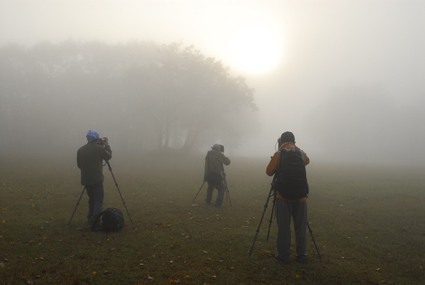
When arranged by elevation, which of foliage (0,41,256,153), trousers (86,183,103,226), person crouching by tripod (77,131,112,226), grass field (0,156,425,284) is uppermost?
foliage (0,41,256,153)

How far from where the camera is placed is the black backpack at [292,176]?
658 centimetres

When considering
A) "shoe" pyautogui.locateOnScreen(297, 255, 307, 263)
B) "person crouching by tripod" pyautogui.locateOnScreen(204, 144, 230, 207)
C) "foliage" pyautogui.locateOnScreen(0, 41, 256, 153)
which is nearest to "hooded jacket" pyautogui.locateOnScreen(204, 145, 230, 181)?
"person crouching by tripod" pyautogui.locateOnScreen(204, 144, 230, 207)

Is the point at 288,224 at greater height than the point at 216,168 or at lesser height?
lesser

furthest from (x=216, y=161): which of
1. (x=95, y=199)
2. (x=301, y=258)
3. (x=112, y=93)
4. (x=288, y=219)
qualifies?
(x=112, y=93)

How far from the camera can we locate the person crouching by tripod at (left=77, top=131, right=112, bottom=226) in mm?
8898

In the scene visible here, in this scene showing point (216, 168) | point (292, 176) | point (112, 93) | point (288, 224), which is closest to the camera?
point (292, 176)

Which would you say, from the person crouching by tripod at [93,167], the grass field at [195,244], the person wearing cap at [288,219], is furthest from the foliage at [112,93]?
the person wearing cap at [288,219]

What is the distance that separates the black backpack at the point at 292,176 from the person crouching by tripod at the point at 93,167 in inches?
209

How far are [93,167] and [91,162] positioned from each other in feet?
0.54

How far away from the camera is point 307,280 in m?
5.95

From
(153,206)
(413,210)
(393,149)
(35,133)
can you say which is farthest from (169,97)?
(393,149)

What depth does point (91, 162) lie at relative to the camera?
8953 millimetres

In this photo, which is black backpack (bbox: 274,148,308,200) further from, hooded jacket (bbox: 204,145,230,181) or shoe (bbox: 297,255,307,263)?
hooded jacket (bbox: 204,145,230,181)

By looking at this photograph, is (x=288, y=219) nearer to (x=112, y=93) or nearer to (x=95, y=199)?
(x=95, y=199)
